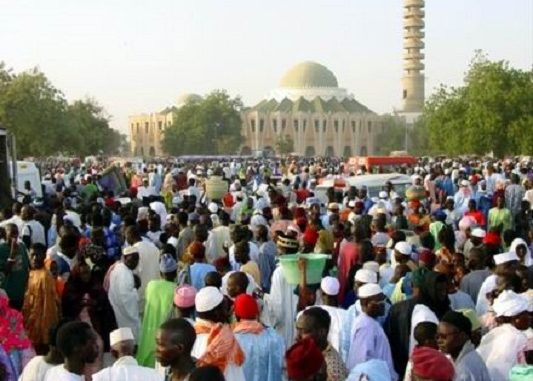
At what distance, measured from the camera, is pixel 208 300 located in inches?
198

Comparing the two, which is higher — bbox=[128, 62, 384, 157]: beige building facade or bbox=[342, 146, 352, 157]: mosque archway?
bbox=[128, 62, 384, 157]: beige building facade

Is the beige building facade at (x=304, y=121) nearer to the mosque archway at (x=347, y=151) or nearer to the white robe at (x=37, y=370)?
the mosque archway at (x=347, y=151)

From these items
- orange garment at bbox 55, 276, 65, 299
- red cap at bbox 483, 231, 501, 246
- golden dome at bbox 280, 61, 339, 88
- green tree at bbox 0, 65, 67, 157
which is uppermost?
golden dome at bbox 280, 61, 339, 88

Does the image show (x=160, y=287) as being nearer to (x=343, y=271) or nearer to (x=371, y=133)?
(x=343, y=271)

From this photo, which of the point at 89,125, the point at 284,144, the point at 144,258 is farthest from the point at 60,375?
the point at 284,144

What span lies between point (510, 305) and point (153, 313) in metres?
2.81

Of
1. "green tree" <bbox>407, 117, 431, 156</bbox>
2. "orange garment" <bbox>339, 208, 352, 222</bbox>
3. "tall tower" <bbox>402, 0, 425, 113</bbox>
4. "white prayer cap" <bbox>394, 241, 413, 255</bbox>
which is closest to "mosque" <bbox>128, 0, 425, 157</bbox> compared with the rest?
"tall tower" <bbox>402, 0, 425, 113</bbox>

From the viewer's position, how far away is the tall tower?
108000 millimetres

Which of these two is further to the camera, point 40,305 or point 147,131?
point 147,131

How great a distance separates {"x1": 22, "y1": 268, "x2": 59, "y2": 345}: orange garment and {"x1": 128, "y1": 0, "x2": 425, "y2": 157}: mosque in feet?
317

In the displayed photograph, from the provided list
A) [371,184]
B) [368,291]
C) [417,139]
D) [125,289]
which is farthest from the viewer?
[417,139]

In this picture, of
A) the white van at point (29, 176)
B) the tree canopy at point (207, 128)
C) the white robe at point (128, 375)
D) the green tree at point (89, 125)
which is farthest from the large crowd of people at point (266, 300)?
the tree canopy at point (207, 128)

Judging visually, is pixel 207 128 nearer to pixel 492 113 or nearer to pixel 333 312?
pixel 492 113

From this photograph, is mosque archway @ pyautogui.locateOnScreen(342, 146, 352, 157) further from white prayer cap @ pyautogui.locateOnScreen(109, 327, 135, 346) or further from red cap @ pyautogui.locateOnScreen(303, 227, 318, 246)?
white prayer cap @ pyautogui.locateOnScreen(109, 327, 135, 346)
